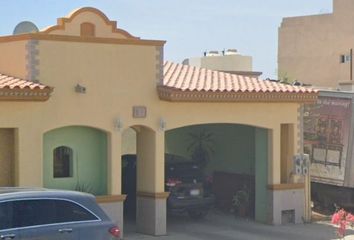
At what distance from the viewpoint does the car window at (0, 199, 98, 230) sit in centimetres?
1099

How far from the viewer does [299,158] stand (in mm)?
21156

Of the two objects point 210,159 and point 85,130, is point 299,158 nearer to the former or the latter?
point 210,159

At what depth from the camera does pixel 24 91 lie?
16078 millimetres

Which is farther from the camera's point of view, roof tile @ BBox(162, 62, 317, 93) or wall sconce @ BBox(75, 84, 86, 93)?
roof tile @ BBox(162, 62, 317, 93)

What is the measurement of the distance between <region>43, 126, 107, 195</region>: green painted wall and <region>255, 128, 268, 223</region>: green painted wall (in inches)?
184

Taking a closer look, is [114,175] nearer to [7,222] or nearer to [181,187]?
[181,187]

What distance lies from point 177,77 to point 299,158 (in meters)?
3.68

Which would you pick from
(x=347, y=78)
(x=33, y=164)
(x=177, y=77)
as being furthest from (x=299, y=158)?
(x=347, y=78)

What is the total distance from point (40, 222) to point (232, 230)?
9.18 meters

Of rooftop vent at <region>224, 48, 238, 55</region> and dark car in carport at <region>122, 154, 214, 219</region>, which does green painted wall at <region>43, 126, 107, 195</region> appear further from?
rooftop vent at <region>224, 48, 238, 55</region>

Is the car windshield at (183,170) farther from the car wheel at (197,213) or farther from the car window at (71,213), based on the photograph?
the car window at (71,213)

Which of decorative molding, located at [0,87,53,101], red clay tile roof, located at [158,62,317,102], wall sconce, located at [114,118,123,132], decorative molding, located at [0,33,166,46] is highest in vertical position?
decorative molding, located at [0,33,166,46]

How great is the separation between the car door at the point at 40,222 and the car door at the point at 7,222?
0.23ft

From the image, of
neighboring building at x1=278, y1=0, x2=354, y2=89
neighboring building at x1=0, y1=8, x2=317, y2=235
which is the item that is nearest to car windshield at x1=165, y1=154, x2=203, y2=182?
neighboring building at x1=0, y1=8, x2=317, y2=235
